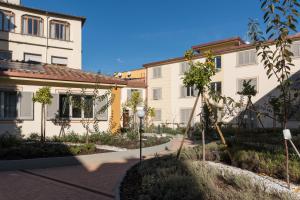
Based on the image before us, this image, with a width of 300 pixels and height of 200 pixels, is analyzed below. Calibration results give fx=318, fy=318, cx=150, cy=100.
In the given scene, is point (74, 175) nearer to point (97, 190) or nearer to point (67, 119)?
point (97, 190)

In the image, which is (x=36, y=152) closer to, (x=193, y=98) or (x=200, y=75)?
(x=200, y=75)

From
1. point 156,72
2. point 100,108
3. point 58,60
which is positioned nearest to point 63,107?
point 100,108

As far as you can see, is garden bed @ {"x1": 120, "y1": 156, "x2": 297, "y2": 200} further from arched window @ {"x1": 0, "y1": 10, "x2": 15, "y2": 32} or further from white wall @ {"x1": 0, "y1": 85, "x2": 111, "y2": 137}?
arched window @ {"x1": 0, "y1": 10, "x2": 15, "y2": 32}

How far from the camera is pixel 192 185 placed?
541 centimetres

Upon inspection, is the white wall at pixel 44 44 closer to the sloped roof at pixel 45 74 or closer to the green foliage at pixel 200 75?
the sloped roof at pixel 45 74

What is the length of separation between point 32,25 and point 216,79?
760 inches

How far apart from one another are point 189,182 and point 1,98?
474 inches

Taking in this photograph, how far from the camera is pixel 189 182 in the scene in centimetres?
553

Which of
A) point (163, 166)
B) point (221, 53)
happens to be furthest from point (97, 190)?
point (221, 53)

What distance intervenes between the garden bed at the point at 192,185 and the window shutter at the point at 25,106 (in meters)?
9.77

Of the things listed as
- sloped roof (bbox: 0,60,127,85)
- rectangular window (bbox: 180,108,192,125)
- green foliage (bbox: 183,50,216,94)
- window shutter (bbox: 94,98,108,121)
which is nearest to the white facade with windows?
rectangular window (bbox: 180,108,192,125)

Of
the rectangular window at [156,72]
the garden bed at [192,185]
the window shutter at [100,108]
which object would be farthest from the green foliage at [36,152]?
the rectangular window at [156,72]

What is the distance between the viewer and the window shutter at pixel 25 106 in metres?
15.2

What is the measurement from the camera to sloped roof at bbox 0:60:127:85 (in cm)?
1487
